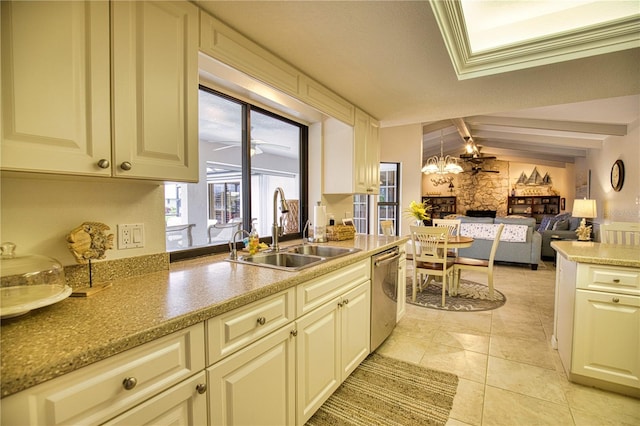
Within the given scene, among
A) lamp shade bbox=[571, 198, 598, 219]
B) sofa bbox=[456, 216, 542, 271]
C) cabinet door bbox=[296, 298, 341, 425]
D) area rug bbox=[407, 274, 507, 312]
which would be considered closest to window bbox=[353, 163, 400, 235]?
sofa bbox=[456, 216, 542, 271]

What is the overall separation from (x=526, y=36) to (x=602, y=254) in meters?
1.64

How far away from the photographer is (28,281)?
3.26 ft

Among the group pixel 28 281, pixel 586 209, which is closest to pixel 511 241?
pixel 586 209

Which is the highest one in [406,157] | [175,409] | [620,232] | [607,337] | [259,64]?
[406,157]

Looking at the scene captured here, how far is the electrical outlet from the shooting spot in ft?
4.68

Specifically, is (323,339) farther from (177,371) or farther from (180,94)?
(180,94)

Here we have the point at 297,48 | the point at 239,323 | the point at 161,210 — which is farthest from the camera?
the point at 297,48

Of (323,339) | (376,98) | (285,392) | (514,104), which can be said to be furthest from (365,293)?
(514,104)

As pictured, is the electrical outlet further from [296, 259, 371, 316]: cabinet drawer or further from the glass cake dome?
[296, 259, 371, 316]: cabinet drawer

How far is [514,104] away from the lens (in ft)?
9.79

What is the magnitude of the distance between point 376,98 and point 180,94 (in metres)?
1.89

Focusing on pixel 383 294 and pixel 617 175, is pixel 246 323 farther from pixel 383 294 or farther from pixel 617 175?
pixel 617 175

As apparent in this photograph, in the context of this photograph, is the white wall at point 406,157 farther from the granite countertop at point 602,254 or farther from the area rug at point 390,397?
the area rug at point 390,397

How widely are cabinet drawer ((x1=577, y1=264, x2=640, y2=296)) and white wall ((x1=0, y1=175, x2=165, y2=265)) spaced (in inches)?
106
